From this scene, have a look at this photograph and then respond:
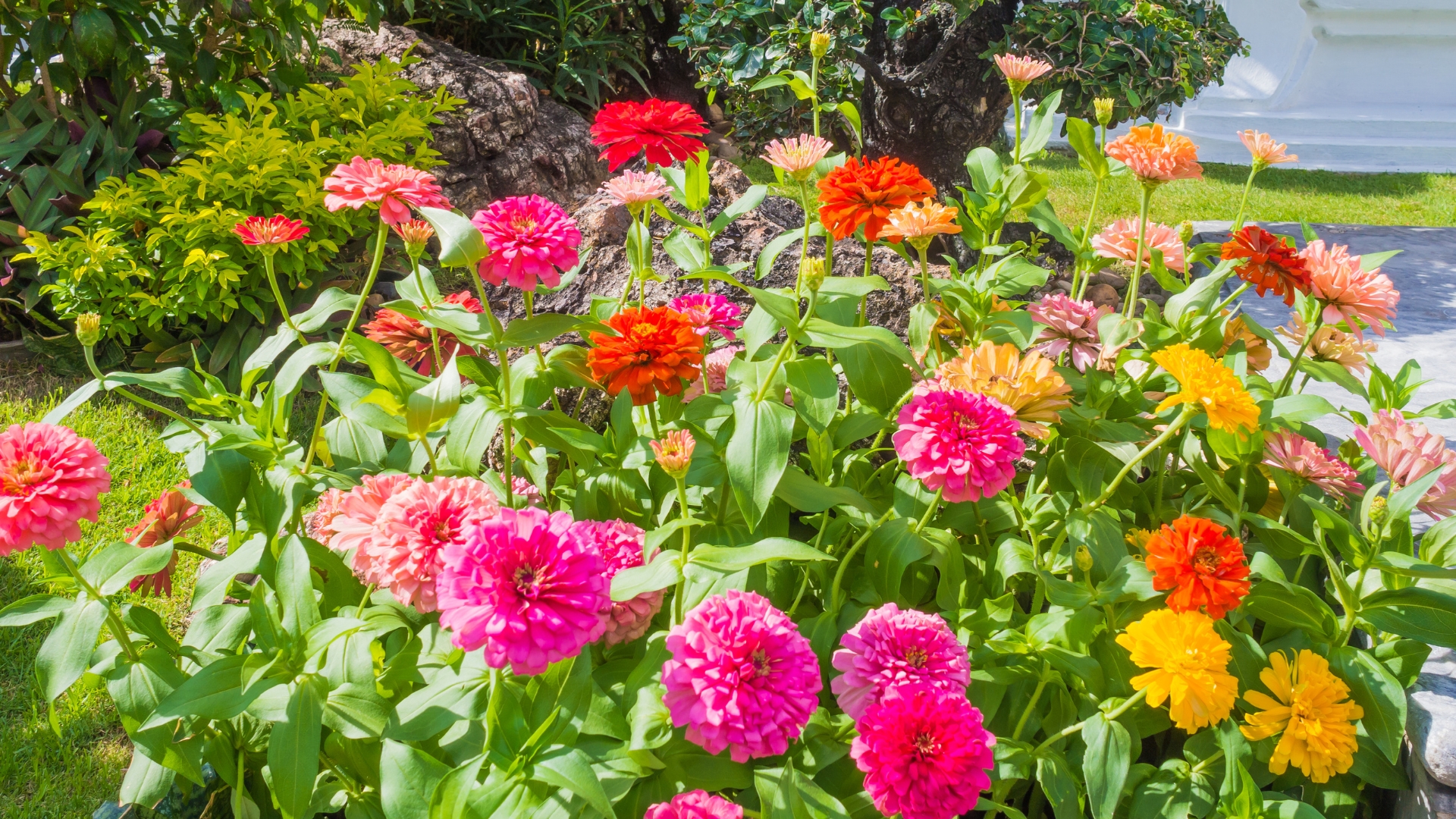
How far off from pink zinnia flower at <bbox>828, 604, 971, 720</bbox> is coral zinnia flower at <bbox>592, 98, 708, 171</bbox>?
2.47 feet

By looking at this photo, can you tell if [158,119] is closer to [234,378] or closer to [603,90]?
[234,378]

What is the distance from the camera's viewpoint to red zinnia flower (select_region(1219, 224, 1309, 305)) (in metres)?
1.47

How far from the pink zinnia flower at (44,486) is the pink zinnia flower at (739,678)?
0.71m

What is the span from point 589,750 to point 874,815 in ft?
1.16

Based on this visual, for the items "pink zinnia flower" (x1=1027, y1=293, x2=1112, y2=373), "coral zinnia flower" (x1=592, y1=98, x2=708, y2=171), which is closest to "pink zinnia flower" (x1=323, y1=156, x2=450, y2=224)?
"coral zinnia flower" (x1=592, y1=98, x2=708, y2=171)

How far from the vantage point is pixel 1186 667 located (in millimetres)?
1075

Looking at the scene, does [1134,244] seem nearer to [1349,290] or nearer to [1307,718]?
[1349,290]

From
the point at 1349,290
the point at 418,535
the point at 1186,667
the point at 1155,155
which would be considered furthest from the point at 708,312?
the point at 1349,290

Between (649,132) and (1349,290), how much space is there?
1.05 meters

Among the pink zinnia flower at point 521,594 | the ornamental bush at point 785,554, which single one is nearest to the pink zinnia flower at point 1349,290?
the ornamental bush at point 785,554

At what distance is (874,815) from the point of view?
1189 millimetres

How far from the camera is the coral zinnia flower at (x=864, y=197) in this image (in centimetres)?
133

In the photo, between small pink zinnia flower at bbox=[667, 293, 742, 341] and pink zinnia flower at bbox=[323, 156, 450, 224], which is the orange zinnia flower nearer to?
small pink zinnia flower at bbox=[667, 293, 742, 341]

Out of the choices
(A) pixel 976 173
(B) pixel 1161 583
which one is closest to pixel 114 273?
(A) pixel 976 173
